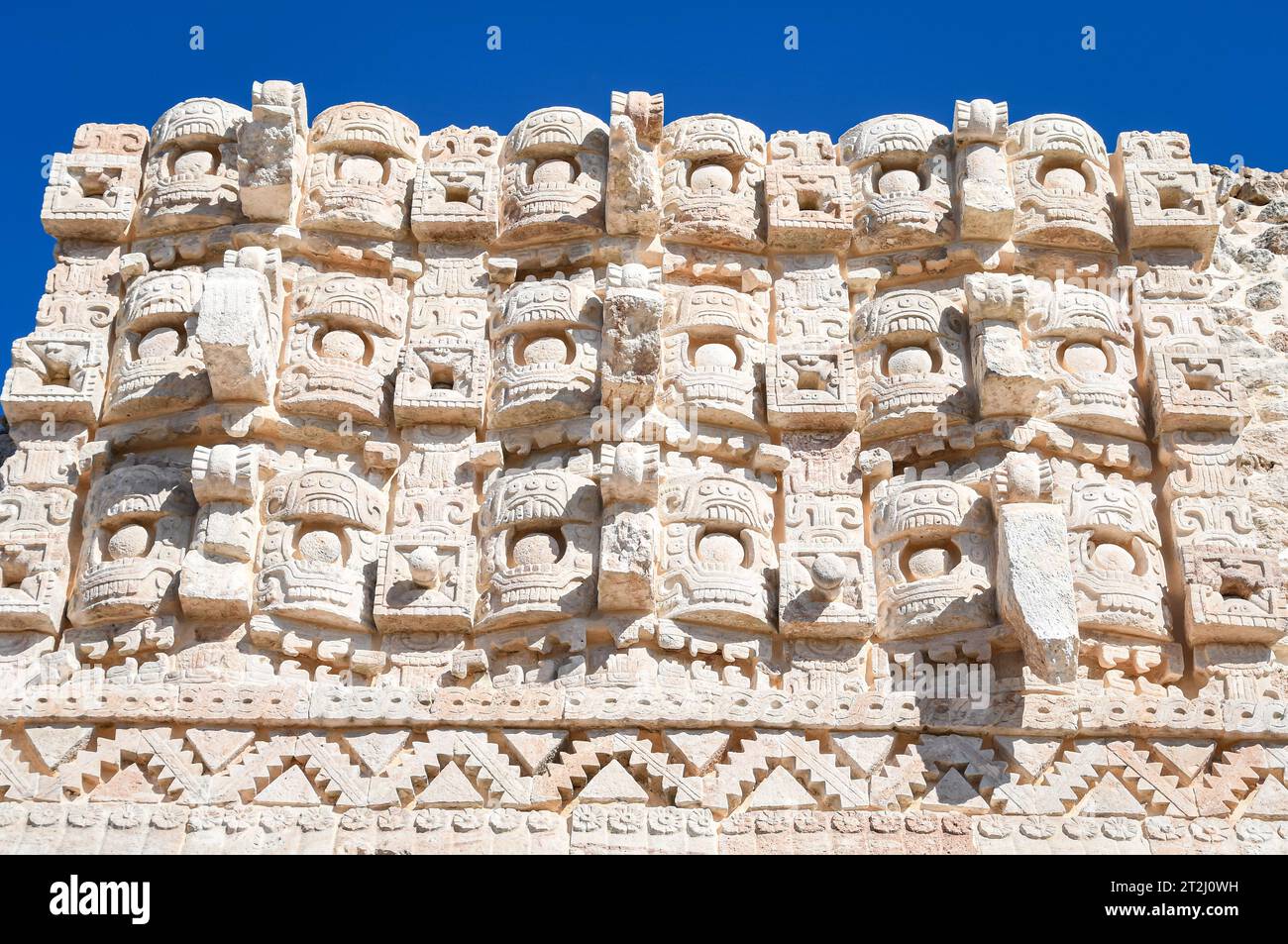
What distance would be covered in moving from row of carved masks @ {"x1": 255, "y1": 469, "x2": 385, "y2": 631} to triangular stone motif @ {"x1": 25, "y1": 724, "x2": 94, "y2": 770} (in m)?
1.05

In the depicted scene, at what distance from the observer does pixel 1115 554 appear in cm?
955

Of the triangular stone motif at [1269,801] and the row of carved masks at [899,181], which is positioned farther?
the row of carved masks at [899,181]

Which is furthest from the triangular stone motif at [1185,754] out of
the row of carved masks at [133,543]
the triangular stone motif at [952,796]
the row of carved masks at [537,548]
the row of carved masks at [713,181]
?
the row of carved masks at [133,543]

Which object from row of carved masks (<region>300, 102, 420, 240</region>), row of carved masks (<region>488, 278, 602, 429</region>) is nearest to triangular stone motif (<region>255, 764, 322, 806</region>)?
row of carved masks (<region>488, 278, 602, 429</region>)

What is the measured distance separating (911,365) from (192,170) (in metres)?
4.16

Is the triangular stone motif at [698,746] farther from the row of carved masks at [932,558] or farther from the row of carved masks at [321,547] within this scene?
the row of carved masks at [321,547]

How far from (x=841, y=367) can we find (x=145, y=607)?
3701 millimetres

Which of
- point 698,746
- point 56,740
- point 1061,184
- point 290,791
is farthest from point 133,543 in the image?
point 1061,184

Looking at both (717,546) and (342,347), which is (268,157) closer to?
(342,347)

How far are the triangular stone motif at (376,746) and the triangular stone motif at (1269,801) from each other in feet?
12.5

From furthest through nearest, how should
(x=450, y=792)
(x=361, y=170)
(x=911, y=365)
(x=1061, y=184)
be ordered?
1. (x=361, y=170)
2. (x=1061, y=184)
3. (x=911, y=365)
4. (x=450, y=792)

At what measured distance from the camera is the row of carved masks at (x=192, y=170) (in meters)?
10.8

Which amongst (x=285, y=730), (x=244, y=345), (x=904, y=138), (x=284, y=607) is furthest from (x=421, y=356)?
(x=904, y=138)

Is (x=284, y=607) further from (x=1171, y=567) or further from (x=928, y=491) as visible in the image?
(x=1171, y=567)
